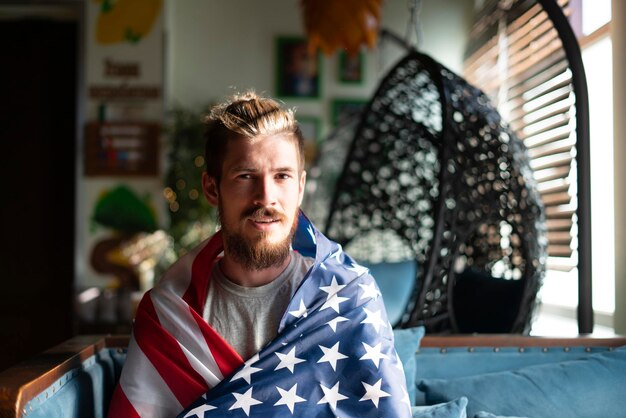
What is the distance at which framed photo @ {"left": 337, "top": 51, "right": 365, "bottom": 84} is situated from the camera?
5.85 m

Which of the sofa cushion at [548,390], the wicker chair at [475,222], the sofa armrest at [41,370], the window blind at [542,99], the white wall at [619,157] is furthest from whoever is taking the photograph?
the window blind at [542,99]

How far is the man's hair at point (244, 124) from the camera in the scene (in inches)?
61.4

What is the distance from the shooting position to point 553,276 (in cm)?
385

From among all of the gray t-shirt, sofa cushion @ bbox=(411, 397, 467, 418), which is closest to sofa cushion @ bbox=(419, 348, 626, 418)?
sofa cushion @ bbox=(411, 397, 467, 418)

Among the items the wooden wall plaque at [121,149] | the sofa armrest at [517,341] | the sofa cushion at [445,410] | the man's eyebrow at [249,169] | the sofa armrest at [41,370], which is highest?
the wooden wall plaque at [121,149]

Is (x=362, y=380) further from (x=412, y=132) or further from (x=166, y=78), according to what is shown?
(x=166, y=78)

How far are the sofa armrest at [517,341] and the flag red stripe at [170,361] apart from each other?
0.70 meters

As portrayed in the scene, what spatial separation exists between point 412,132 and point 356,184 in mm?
469

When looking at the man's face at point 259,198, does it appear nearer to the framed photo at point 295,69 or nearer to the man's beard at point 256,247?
the man's beard at point 256,247

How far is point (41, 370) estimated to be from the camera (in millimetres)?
1361

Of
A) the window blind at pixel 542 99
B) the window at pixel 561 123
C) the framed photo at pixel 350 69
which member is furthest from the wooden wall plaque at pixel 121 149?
the window at pixel 561 123

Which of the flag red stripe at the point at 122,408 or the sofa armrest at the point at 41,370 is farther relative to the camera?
the flag red stripe at the point at 122,408

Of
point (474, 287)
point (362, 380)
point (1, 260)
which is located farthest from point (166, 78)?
point (362, 380)

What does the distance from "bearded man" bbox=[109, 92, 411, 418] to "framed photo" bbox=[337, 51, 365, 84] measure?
14.1 feet
